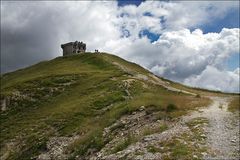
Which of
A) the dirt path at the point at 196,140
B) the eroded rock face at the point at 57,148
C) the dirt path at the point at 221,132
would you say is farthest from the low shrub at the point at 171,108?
the eroded rock face at the point at 57,148

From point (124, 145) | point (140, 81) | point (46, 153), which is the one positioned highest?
point (140, 81)

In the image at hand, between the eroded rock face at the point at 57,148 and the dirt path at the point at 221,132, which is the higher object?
the dirt path at the point at 221,132

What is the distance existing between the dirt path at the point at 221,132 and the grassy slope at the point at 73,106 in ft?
12.4

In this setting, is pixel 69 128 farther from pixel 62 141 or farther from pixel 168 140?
pixel 168 140

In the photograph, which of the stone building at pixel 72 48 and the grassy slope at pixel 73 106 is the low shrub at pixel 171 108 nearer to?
the grassy slope at pixel 73 106

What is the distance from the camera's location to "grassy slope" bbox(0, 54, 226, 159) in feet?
191

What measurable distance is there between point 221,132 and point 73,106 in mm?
38873

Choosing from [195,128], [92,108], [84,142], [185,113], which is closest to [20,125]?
[92,108]

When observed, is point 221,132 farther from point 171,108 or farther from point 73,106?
point 73,106

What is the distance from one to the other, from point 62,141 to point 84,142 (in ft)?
24.4

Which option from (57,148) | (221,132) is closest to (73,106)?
(57,148)

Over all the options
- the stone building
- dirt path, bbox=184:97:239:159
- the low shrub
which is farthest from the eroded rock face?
the stone building

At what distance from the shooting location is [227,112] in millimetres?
54812

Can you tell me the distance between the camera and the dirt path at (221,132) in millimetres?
33406
